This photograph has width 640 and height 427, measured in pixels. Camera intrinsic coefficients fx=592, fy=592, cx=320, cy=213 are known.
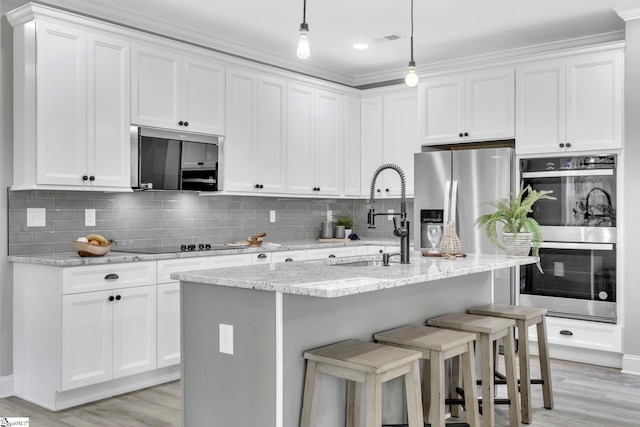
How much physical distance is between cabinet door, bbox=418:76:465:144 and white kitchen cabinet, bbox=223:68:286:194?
1.33m

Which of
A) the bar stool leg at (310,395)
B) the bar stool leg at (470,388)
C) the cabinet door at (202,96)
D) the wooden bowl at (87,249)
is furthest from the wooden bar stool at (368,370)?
the cabinet door at (202,96)

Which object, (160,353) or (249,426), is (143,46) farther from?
(249,426)

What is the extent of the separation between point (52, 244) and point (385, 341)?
256 cm

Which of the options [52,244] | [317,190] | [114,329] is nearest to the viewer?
[114,329]

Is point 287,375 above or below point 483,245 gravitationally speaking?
below

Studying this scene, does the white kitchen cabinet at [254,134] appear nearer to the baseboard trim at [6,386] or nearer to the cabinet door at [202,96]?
the cabinet door at [202,96]

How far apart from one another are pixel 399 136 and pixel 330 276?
373cm

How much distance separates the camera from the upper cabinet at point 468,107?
5.13 metres

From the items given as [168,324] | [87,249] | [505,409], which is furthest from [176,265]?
[505,409]

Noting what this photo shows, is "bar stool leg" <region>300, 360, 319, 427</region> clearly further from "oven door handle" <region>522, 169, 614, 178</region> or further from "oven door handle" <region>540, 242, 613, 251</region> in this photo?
"oven door handle" <region>522, 169, 614, 178</region>

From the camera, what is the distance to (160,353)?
4090 millimetres

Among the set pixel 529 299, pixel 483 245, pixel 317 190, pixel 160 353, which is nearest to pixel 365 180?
pixel 317 190

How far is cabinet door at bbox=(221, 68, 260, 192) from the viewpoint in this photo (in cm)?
492

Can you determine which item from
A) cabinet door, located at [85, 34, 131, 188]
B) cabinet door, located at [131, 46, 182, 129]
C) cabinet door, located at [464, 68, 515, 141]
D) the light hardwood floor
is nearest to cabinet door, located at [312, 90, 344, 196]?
cabinet door, located at [464, 68, 515, 141]
